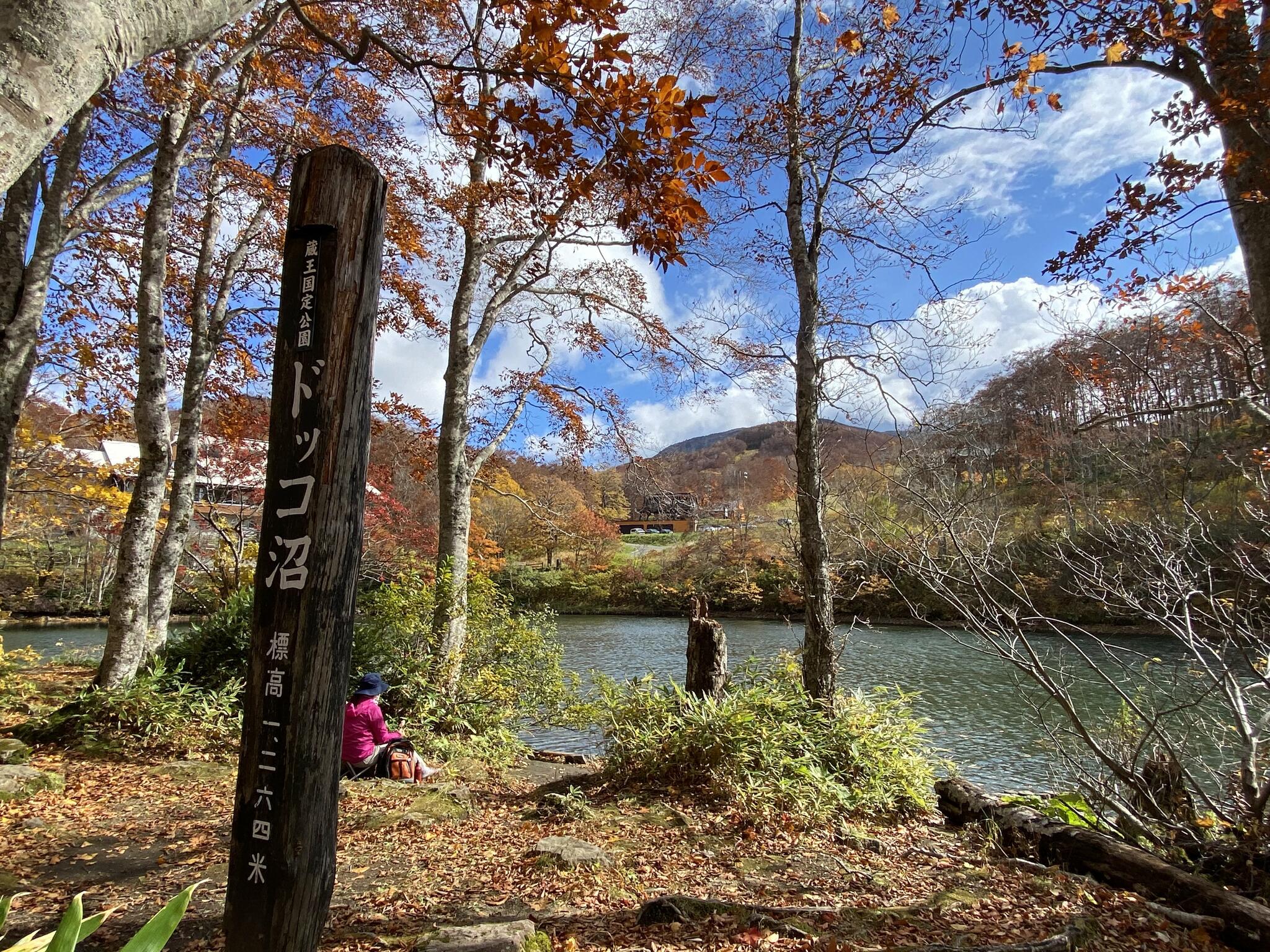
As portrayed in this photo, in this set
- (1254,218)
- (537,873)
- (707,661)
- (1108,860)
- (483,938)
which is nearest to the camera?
(483,938)

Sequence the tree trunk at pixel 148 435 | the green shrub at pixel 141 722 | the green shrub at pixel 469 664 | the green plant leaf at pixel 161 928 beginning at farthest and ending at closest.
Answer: the green shrub at pixel 469 664, the tree trunk at pixel 148 435, the green shrub at pixel 141 722, the green plant leaf at pixel 161 928

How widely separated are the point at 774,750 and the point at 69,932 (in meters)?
4.40

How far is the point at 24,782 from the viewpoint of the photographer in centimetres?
443

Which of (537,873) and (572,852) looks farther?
(572,852)

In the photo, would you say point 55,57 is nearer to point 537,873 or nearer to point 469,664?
point 537,873

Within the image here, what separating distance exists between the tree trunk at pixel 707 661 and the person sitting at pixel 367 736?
249 centimetres

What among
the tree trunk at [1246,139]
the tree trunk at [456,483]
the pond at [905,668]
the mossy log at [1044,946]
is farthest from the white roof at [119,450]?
the tree trunk at [1246,139]

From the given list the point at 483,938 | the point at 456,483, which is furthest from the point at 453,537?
the point at 483,938

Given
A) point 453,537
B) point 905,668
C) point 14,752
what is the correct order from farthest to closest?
point 905,668, point 453,537, point 14,752

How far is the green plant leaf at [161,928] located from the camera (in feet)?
4.66

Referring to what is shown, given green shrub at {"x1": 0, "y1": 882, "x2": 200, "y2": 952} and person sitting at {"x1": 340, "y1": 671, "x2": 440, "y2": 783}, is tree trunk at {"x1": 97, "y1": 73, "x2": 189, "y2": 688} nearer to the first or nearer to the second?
person sitting at {"x1": 340, "y1": 671, "x2": 440, "y2": 783}

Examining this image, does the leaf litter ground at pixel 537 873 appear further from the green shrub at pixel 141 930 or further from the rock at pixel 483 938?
the green shrub at pixel 141 930

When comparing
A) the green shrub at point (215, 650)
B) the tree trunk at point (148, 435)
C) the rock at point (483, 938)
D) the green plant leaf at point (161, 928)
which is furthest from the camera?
the green shrub at point (215, 650)

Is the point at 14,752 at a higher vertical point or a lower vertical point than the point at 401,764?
higher
